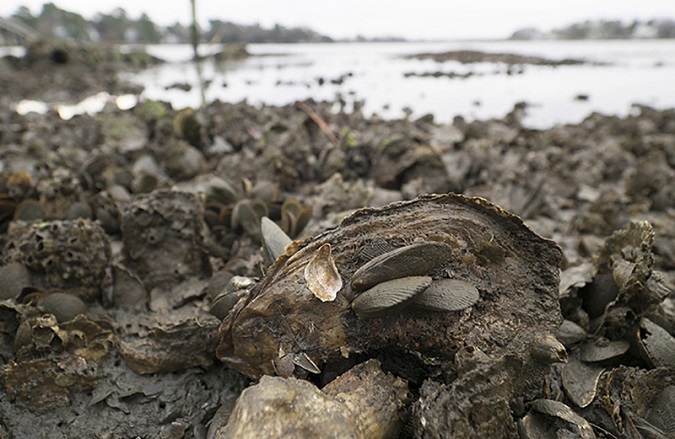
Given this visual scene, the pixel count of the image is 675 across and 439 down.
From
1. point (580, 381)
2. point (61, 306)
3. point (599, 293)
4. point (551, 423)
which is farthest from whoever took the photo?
point (61, 306)

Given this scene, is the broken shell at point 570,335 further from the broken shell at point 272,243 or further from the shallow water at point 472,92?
the shallow water at point 472,92

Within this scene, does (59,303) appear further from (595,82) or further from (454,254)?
(595,82)

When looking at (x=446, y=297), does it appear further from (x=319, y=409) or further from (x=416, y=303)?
(x=319, y=409)

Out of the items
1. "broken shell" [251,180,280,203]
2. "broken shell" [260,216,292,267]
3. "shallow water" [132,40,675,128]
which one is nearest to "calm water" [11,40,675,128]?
"shallow water" [132,40,675,128]

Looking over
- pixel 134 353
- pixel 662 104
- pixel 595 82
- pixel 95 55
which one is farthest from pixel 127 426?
pixel 95 55

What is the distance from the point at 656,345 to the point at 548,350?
617mm

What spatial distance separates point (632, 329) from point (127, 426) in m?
2.01

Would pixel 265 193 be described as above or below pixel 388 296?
below

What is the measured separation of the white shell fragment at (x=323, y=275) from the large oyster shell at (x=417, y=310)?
4 cm

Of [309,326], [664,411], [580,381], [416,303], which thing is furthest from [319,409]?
Answer: [664,411]

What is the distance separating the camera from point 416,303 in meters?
1.48

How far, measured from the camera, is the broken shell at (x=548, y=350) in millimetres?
1396

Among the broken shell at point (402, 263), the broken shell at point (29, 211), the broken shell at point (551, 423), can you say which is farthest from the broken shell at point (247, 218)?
the broken shell at point (551, 423)

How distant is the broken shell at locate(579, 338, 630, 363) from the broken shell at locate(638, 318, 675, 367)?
0.07 metres
